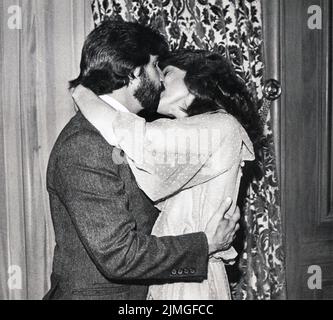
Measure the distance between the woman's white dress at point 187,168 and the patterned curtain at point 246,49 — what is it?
2.72ft

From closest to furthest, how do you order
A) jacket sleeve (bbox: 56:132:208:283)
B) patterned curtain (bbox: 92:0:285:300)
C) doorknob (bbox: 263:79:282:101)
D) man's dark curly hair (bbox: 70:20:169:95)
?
jacket sleeve (bbox: 56:132:208:283)
man's dark curly hair (bbox: 70:20:169:95)
patterned curtain (bbox: 92:0:285:300)
doorknob (bbox: 263:79:282:101)

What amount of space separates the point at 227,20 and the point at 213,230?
119cm

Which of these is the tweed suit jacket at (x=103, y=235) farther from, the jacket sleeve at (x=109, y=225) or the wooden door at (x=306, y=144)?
the wooden door at (x=306, y=144)

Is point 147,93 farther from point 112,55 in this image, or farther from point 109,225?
point 109,225

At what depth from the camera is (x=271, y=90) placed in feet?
7.95

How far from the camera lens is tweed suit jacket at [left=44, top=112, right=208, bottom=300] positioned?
4.44 ft

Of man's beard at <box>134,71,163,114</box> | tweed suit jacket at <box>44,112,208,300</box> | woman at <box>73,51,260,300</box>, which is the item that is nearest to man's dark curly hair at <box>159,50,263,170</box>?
woman at <box>73,51,260,300</box>

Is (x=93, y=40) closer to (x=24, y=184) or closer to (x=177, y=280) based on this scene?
(x=177, y=280)

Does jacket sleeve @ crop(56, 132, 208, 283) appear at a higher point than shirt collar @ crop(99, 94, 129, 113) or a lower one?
lower

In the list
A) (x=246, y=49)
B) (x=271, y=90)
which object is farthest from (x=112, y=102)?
(x=271, y=90)

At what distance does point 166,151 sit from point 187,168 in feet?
0.29

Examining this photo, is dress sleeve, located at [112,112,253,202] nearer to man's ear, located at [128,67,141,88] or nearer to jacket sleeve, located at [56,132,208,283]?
jacket sleeve, located at [56,132,208,283]

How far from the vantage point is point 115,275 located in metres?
1.38
